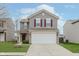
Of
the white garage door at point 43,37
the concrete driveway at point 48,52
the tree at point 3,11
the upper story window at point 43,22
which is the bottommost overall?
the concrete driveway at point 48,52

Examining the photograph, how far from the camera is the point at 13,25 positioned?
117ft

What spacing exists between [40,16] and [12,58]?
731 inches

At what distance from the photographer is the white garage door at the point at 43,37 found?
103ft

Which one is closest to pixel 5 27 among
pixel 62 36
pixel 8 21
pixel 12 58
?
pixel 8 21

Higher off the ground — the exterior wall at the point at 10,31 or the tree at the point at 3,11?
the tree at the point at 3,11

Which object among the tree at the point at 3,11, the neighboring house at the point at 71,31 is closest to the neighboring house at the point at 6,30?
the tree at the point at 3,11

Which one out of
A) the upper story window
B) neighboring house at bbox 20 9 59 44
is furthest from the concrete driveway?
the upper story window

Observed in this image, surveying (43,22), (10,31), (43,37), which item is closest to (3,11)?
(43,22)

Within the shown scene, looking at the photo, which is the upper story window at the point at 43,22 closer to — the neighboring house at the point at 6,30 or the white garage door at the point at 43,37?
the white garage door at the point at 43,37

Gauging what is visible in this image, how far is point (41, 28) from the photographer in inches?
1281

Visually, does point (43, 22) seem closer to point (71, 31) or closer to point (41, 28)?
point (41, 28)

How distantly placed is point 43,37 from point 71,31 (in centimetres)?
613

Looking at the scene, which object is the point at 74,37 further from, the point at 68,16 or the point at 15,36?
the point at 15,36

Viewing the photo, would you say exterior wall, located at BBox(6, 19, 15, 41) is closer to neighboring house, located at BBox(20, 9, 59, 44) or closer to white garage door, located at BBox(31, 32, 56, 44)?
neighboring house, located at BBox(20, 9, 59, 44)
